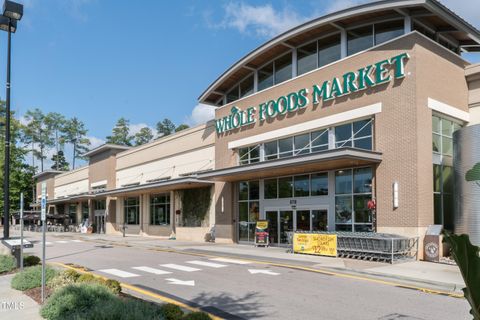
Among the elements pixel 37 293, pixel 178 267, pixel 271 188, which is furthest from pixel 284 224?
pixel 37 293

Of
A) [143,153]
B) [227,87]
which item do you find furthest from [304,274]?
[143,153]

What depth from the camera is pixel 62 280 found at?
9.96m

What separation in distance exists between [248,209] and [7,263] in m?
15.6

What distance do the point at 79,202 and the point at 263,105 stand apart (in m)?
37.9

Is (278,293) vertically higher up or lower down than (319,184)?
lower down

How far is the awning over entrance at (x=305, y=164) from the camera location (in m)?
18.6

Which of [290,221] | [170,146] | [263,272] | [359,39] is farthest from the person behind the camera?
[170,146]

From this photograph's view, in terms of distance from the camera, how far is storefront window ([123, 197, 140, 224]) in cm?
4205

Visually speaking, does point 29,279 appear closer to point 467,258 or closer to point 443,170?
point 467,258

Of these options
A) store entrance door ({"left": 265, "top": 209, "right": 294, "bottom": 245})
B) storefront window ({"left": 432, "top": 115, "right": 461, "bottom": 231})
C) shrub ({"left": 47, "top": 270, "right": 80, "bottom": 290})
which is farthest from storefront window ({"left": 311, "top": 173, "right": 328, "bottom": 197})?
shrub ({"left": 47, "top": 270, "right": 80, "bottom": 290})

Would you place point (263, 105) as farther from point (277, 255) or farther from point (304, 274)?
point (304, 274)

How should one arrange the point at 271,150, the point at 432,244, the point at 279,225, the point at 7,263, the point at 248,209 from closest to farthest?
the point at 7,263 < the point at 432,244 < the point at 279,225 < the point at 271,150 < the point at 248,209

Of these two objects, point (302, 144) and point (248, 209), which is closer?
point (302, 144)

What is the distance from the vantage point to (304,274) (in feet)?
47.3
